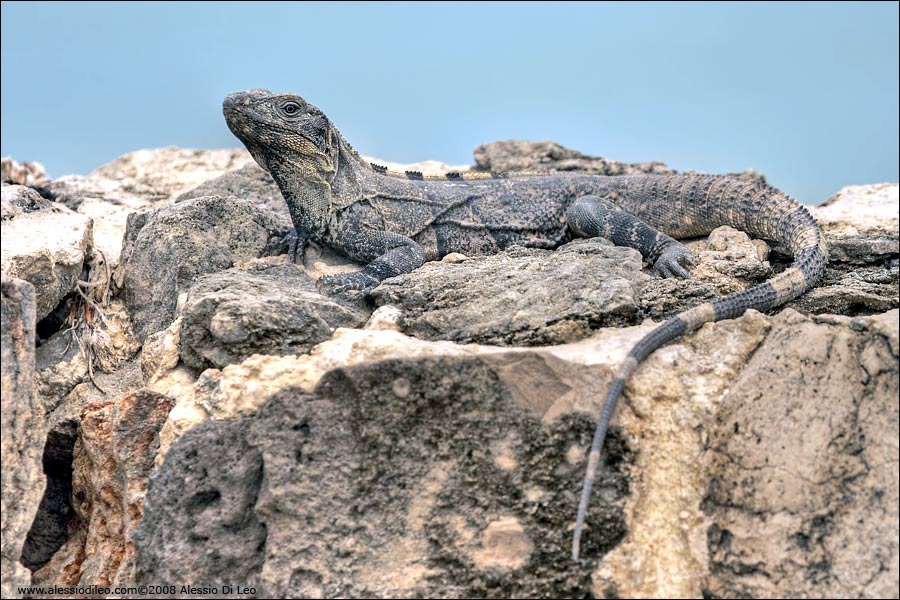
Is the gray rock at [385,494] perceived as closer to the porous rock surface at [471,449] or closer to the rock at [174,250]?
the porous rock surface at [471,449]

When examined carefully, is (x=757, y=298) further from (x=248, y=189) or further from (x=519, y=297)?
(x=248, y=189)

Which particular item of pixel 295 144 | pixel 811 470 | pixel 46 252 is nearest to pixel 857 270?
pixel 811 470

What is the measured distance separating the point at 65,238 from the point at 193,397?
7.73 ft

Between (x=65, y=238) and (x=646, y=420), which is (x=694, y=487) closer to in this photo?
(x=646, y=420)

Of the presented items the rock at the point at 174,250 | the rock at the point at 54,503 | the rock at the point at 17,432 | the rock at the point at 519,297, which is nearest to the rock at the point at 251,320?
the rock at the point at 519,297

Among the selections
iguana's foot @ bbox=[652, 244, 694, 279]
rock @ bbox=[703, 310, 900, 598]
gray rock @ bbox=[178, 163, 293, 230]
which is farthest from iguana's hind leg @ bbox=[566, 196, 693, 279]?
gray rock @ bbox=[178, 163, 293, 230]

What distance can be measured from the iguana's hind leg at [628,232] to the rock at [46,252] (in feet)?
14.0

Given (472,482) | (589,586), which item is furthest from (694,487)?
(472,482)

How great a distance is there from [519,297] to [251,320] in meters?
1.80

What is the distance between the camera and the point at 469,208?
783cm

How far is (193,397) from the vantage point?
17.7ft

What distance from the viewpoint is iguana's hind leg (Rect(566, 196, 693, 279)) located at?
6840 millimetres

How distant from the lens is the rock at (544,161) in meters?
10.3

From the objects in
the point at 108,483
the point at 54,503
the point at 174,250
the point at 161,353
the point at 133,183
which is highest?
the point at 133,183
